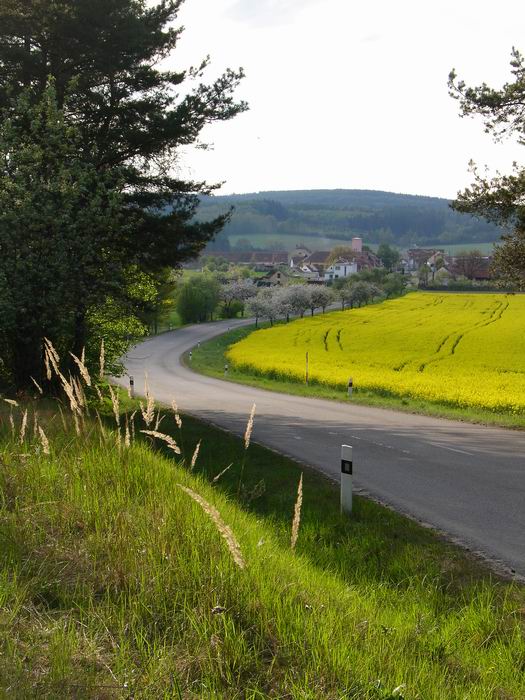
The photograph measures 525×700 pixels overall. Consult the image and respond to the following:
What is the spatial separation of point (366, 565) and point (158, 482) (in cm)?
233

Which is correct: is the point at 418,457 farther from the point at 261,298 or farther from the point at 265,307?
the point at 261,298

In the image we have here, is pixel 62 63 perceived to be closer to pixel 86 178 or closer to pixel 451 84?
pixel 86 178

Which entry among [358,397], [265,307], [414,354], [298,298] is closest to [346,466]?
[358,397]

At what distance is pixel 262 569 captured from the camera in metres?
4.15

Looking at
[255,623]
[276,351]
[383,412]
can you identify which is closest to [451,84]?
[383,412]

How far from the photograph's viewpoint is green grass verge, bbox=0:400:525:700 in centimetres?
298

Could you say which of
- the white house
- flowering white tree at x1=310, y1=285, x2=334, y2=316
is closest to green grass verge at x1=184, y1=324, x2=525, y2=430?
flowering white tree at x1=310, y1=285, x2=334, y2=316

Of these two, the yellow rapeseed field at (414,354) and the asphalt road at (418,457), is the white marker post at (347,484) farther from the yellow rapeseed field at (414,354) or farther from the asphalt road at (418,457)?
the yellow rapeseed field at (414,354)

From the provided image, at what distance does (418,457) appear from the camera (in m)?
12.0

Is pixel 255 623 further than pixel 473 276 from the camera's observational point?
No

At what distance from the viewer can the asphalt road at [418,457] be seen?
8.00 metres

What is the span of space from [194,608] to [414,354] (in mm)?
37206

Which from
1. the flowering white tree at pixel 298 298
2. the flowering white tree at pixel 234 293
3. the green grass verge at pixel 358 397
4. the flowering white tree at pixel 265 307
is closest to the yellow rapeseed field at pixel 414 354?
the green grass verge at pixel 358 397

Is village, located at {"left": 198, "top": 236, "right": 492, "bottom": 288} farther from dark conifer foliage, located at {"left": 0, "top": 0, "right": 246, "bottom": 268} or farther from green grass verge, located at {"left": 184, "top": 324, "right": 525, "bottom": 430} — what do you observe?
dark conifer foliage, located at {"left": 0, "top": 0, "right": 246, "bottom": 268}
